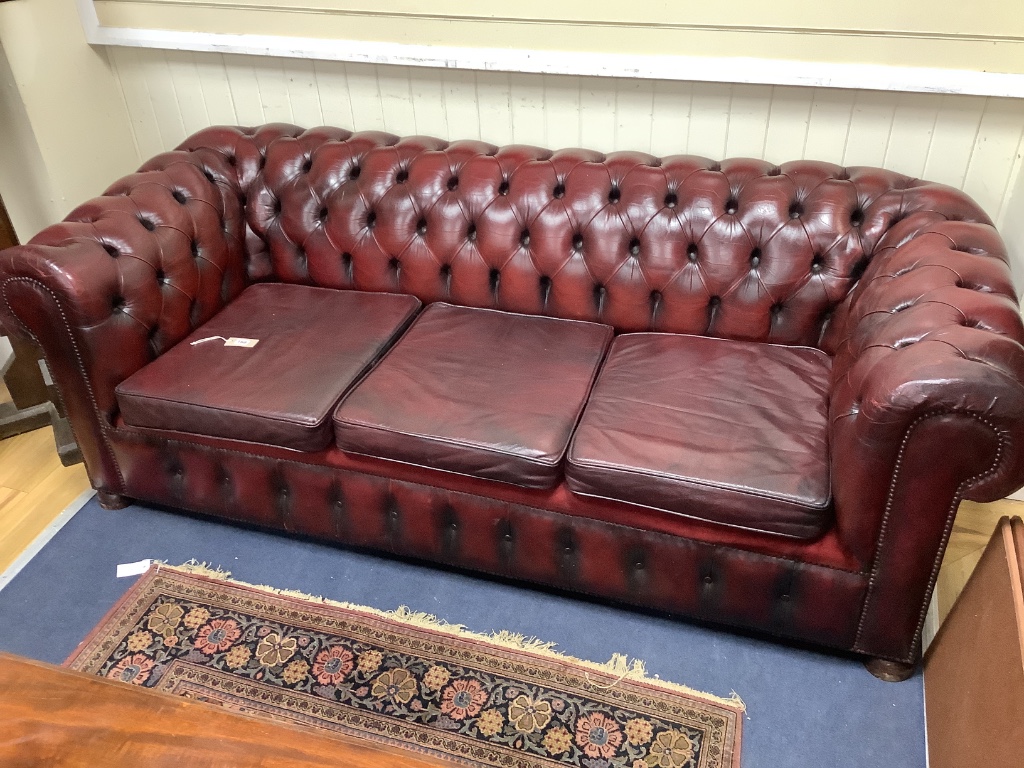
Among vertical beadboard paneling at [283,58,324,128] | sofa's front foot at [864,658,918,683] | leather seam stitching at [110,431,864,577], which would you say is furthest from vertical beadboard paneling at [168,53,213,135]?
sofa's front foot at [864,658,918,683]

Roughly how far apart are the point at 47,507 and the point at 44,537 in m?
0.13

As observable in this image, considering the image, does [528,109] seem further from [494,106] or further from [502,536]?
[502,536]

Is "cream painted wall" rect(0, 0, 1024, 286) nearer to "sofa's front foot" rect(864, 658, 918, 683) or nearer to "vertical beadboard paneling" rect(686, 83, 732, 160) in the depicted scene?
"vertical beadboard paneling" rect(686, 83, 732, 160)

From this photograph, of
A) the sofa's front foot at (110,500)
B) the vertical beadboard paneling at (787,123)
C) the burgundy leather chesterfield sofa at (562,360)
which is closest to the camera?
the burgundy leather chesterfield sofa at (562,360)

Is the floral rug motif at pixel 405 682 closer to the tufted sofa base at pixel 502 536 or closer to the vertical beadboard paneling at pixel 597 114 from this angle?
the tufted sofa base at pixel 502 536

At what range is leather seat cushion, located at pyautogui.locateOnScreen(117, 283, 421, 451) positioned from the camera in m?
1.76

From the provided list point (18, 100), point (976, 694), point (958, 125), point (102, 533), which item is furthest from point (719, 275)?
point (18, 100)

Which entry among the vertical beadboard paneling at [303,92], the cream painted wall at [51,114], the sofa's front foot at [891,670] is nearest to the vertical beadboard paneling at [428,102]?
the vertical beadboard paneling at [303,92]

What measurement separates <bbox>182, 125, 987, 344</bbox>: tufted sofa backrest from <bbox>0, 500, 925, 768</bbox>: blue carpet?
0.73 meters

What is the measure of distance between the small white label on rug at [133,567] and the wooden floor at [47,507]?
0.98ft

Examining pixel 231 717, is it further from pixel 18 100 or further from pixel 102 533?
pixel 18 100

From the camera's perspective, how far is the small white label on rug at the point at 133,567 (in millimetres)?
1923

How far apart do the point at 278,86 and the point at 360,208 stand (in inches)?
23.4

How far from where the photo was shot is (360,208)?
A: 2.12m
